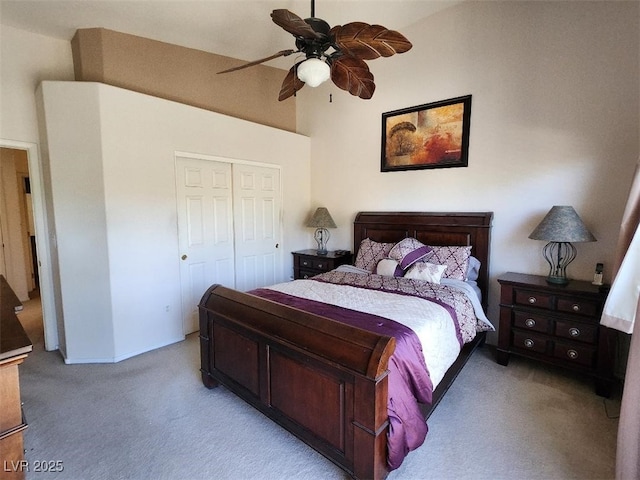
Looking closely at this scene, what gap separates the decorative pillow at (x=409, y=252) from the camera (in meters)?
3.17

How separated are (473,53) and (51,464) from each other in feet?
15.6

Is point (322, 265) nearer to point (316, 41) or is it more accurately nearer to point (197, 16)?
point (316, 41)

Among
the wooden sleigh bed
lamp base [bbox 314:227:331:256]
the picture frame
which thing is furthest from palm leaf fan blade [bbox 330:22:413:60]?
lamp base [bbox 314:227:331:256]

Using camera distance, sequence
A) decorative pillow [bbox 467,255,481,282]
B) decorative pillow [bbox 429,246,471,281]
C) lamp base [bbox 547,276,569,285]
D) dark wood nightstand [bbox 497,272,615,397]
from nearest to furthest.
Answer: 1. dark wood nightstand [bbox 497,272,615,397]
2. lamp base [bbox 547,276,569,285]
3. decorative pillow [bbox 429,246,471,281]
4. decorative pillow [bbox 467,255,481,282]

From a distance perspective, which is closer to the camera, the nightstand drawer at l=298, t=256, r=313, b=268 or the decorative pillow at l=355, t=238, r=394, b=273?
the decorative pillow at l=355, t=238, r=394, b=273

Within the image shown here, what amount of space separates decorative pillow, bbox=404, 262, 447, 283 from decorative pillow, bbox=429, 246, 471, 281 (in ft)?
0.33

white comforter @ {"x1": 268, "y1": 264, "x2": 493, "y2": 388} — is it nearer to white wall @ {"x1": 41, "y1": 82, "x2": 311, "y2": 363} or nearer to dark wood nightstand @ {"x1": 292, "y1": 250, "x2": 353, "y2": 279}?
dark wood nightstand @ {"x1": 292, "y1": 250, "x2": 353, "y2": 279}

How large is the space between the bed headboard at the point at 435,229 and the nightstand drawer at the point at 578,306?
713mm

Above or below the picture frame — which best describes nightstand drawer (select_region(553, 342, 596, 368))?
below

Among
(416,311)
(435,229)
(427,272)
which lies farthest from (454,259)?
(416,311)

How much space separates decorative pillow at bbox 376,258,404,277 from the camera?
315 cm

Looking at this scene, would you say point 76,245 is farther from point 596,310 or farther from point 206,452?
point 596,310

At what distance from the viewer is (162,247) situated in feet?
10.9

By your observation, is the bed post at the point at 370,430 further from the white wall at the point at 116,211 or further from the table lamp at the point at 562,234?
the white wall at the point at 116,211
